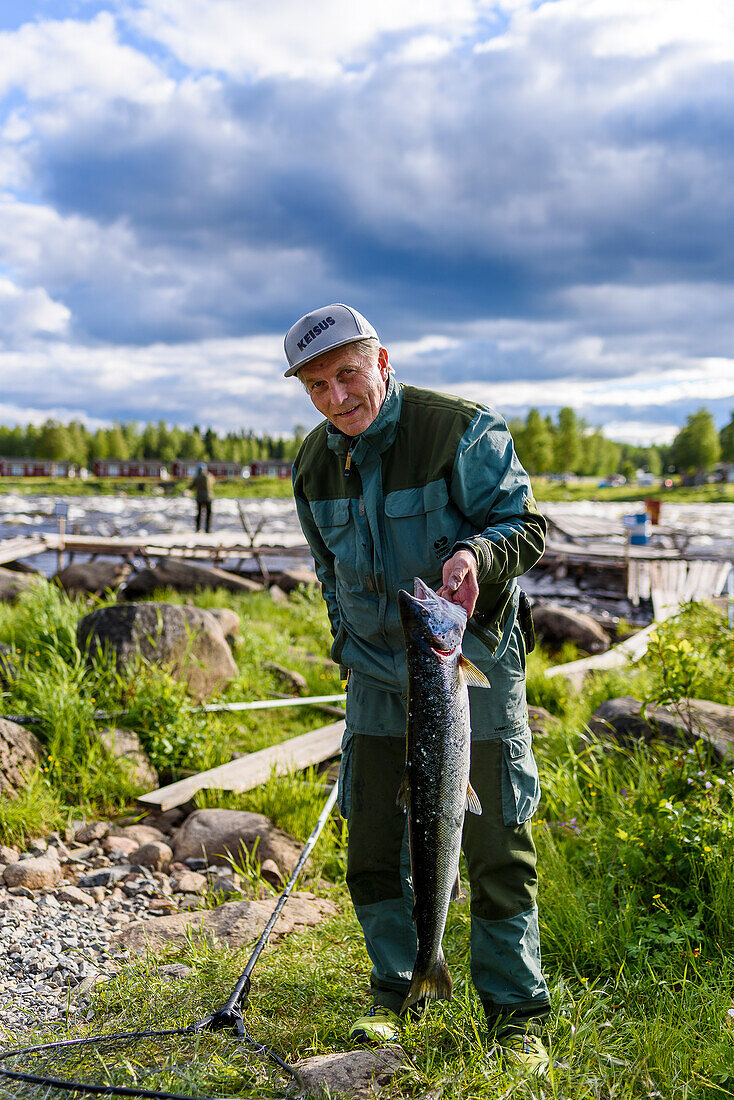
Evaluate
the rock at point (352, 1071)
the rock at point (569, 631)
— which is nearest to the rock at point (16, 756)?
the rock at point (352, 1071)

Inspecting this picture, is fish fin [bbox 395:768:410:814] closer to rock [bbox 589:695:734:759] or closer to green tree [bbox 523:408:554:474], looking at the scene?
rock [bbox 589:695:734:759]

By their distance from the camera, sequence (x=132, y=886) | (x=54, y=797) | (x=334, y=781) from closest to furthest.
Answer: (x=132, y=886)
(x=54, y=797)
(x=334, y=781)

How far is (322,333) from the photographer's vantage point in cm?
293

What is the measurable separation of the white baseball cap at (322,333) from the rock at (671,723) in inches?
124

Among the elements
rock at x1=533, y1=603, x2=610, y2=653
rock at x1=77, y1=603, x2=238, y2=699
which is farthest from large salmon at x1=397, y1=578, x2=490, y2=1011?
rock at x1=533, y1=603, x2=610, y2=653

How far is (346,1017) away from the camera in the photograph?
11.2ft

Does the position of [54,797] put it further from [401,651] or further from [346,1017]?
[401,651]

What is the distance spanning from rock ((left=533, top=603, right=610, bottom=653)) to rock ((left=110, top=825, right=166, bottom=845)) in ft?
27.4

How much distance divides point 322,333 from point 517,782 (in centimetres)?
188

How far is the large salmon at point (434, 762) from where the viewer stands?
2.50m

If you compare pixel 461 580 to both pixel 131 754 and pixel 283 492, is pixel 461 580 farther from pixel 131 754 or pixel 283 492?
pixel 283 492

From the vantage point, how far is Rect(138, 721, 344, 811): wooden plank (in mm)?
6152

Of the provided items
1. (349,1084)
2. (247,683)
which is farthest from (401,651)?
(247,683)

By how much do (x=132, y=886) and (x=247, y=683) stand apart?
361 cm
